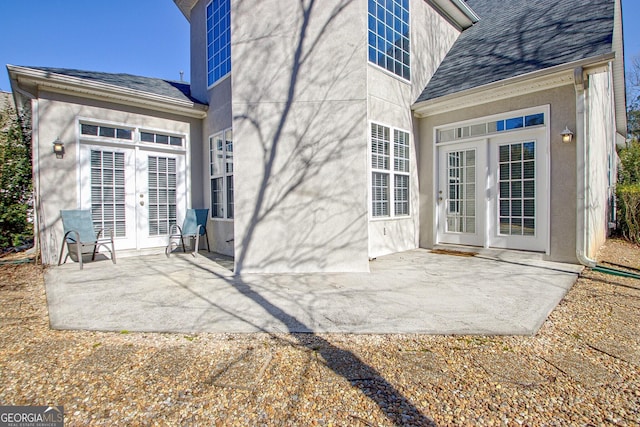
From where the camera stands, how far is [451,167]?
6609 mm

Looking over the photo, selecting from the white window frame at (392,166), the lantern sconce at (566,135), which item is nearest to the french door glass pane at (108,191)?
the white window frame at (392,166)

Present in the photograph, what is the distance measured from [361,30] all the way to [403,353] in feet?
14.4

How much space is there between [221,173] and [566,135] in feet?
20.3

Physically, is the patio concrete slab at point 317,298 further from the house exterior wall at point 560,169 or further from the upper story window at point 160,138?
the upper story window at point 160,138

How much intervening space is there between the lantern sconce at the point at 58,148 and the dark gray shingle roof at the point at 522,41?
6926mm

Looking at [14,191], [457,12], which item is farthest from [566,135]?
[14,191]

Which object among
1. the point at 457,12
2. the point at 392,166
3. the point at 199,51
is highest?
the point at 457,12

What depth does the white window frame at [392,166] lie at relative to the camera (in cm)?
605

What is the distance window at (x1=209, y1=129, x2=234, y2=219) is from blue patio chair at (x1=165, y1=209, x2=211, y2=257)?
290 mm

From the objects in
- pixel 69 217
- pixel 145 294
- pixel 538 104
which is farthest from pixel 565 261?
pixel 69 217

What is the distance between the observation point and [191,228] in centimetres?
648

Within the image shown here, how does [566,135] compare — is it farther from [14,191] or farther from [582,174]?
[14,191]

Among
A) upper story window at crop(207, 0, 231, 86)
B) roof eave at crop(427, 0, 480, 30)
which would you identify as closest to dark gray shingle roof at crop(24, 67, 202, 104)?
upper story window at crop(207, 0, 231, 86)

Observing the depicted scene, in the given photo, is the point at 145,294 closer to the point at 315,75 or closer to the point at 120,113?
the point at 315,75
